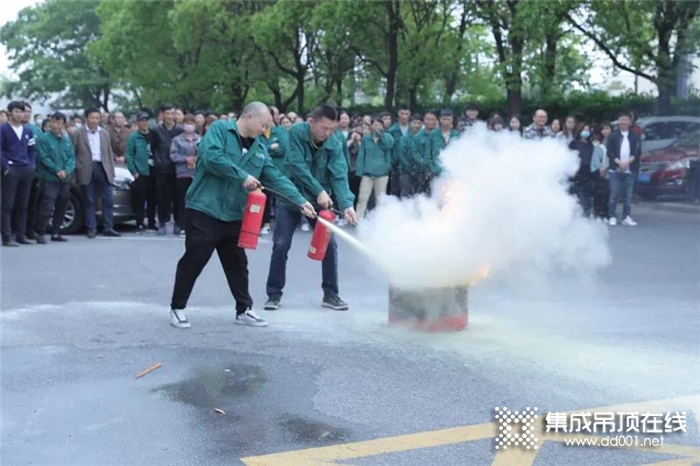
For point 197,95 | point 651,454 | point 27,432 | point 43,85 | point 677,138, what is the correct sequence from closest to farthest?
point 651,454
point 27,432
point 677,138
point 197,95
point 43,85

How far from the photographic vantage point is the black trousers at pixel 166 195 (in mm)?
13875

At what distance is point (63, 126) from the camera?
41.5 feet

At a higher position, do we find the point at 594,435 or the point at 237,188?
the point at 237,188

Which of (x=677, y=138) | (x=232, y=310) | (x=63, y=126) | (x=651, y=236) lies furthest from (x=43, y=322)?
(x=677, y=138)

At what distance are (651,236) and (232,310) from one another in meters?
7.87

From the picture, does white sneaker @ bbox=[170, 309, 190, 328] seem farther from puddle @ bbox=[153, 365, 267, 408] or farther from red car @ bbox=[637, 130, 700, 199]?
red car @ bbox=[637, 130, 700, 199]

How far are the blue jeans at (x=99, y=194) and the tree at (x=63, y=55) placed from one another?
132ft

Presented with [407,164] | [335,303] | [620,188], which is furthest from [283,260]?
[620,188]

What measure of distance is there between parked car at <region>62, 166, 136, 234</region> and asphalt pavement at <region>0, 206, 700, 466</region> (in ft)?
12.9

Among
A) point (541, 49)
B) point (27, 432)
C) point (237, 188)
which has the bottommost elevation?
point (27, 432)

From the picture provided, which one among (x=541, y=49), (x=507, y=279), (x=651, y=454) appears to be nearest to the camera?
(x=651, y=454)

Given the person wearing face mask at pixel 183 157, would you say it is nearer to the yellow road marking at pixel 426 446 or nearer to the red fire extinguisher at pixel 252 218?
the red fire extinguisher at pixel 252 218

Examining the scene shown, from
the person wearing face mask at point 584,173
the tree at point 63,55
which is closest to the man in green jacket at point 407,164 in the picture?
the person wearing face mask at point 584,173

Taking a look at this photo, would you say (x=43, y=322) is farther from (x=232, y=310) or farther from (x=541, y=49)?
(x=541, y=49)
